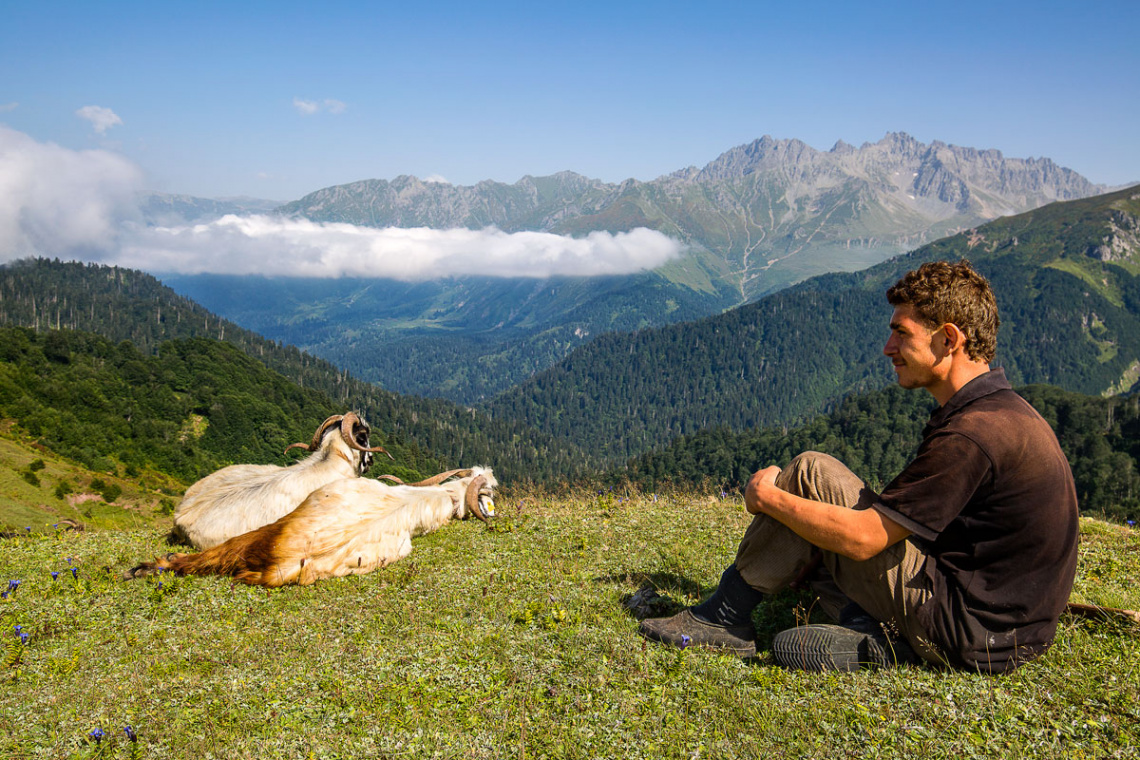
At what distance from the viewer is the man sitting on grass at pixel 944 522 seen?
4793mm

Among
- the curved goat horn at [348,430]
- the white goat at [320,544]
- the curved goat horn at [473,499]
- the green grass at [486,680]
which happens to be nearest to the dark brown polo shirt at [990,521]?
the green grass at [486,680]

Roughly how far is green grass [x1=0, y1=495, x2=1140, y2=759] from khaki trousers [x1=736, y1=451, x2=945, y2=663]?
1.89 ft

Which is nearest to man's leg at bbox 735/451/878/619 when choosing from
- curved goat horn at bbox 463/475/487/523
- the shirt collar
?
Result: the shirt collar

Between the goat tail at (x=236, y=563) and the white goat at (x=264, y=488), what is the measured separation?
1.40 meters

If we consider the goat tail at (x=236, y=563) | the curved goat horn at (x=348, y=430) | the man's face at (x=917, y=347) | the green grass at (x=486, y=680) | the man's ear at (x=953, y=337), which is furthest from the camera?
the curved goat horn at (x=348, y=430)

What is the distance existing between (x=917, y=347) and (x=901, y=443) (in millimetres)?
192312

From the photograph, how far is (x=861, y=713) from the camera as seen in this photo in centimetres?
504

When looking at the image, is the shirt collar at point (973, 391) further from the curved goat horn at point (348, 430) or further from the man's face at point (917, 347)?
the curved goat horn at point (348, 430)

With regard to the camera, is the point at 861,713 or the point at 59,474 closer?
the point at 861,713

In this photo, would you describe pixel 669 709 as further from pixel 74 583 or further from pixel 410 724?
pixel 74 583

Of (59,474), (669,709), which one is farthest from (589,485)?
(59,474)

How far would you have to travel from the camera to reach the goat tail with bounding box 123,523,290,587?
9.39m

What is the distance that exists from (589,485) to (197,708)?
12.4m

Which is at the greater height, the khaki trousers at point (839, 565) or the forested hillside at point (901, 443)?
the khaki trousers at point (839, 565)
